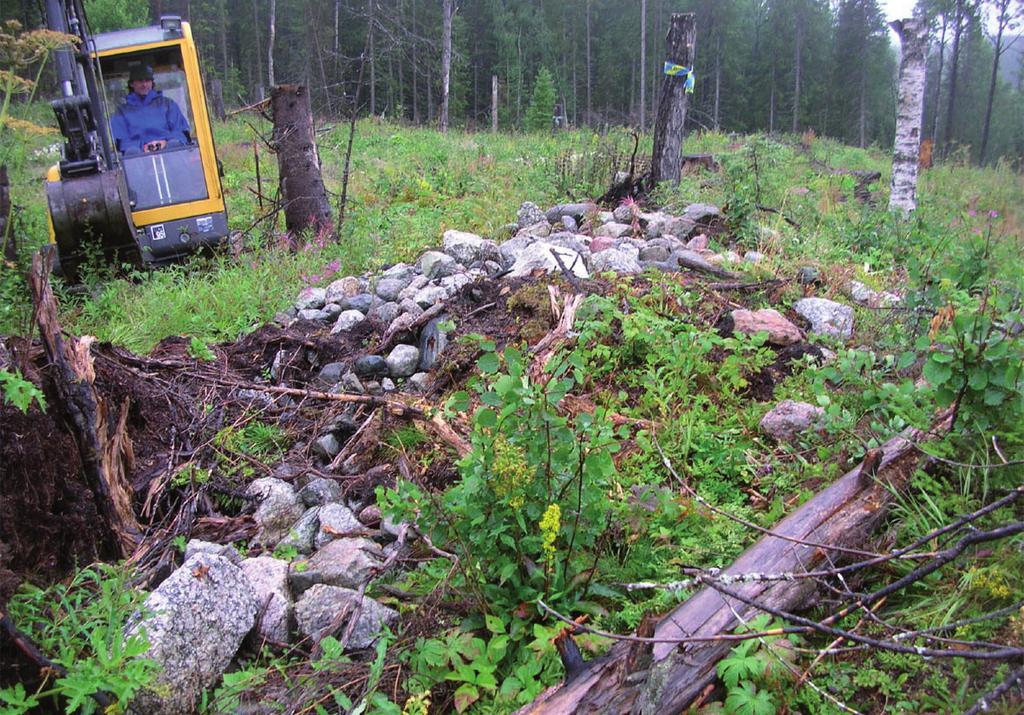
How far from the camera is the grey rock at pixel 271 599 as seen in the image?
2.57 m

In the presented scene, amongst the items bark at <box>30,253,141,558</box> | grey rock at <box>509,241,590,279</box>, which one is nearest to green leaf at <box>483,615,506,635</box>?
bark at <box>30,253,141,558</box>

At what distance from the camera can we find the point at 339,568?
2.79 meters

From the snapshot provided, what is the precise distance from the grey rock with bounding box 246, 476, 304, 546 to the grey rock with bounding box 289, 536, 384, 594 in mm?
458

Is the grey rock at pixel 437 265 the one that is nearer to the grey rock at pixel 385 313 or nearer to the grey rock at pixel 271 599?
the grey rock at pixel 385 313

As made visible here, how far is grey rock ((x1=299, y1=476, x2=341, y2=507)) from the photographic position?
354 cm

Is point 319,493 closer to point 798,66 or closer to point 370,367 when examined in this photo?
point 370,367

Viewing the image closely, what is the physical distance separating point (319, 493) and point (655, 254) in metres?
3.56

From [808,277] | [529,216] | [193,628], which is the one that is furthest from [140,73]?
[193,628]

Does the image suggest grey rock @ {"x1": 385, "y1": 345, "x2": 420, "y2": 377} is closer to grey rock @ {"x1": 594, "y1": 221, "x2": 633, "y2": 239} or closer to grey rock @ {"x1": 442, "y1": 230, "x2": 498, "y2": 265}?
grey rock @ {"x1": 442, "y1": 230, "x2": 498, "y2": 265}

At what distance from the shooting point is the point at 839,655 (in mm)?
1936

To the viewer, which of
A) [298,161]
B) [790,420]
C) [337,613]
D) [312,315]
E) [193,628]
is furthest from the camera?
[298,161]

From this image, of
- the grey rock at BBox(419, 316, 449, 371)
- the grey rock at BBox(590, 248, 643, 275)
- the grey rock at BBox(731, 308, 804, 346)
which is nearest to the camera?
the grey rock at BBox(731, 308, 804, 346)

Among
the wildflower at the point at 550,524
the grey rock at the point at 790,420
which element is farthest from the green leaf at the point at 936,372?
the wildflower at the point at 550,524

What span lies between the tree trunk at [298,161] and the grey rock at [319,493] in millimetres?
6025
